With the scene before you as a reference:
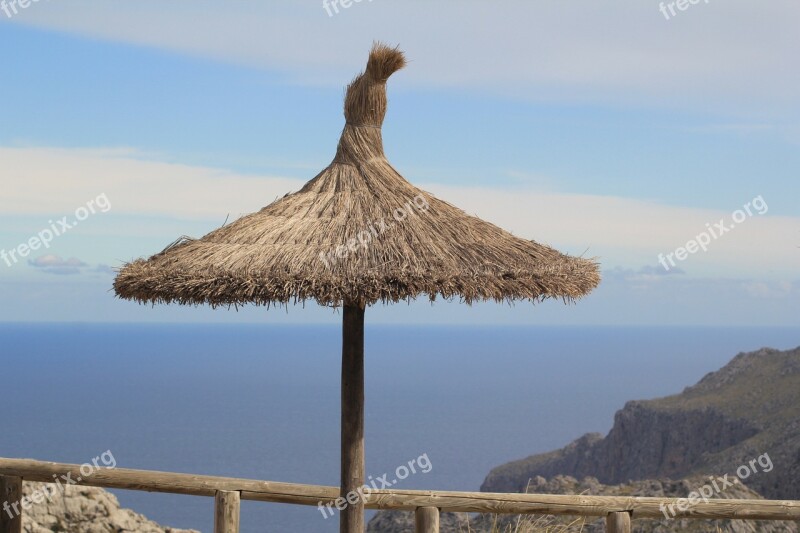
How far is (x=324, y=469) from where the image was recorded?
107 meters

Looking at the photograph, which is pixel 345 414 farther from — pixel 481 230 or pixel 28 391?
pixel 28 391

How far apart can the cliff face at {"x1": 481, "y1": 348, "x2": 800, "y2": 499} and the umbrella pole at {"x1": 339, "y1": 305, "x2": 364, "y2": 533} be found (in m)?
21.6

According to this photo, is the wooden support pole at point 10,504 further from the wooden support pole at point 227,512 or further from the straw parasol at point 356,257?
the straw parasol at point 356,257

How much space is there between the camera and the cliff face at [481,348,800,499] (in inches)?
1098

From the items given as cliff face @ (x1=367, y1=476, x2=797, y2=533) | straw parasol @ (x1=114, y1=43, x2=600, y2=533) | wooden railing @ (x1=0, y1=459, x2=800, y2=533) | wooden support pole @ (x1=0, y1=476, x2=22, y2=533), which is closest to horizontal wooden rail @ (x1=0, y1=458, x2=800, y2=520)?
wooden railing @ (x1=0, y1=459, x2=800, y2=533)

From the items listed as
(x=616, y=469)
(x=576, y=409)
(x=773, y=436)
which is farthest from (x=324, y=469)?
(x=576, y=409)

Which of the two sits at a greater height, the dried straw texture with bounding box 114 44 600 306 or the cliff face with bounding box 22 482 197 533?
the dried straw texture with bounding box 114 44 600 306

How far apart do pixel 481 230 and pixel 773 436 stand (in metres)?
27.1

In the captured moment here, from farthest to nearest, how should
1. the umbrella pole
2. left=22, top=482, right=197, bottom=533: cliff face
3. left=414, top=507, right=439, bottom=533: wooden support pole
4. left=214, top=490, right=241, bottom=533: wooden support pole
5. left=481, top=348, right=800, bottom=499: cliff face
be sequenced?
left=481, top=348, right=800, bottom=499: cliff face → left=22, top=482, right=197, bottom=533: cliff face → left=214, top=490, right=241, bottom=533: wooden support pole → left=414, top=507, right=439, bottom=533: wooden support pole → the umbrella pole

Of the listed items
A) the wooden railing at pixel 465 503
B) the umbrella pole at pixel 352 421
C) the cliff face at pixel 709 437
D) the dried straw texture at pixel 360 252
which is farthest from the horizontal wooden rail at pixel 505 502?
the cliff face at pixel 709 437

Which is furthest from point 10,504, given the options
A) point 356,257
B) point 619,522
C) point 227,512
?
point 619,522

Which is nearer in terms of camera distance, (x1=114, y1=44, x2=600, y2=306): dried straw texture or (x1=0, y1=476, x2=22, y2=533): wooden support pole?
(x1=114, y1=44, x2=600, y2=306): dried straw texture

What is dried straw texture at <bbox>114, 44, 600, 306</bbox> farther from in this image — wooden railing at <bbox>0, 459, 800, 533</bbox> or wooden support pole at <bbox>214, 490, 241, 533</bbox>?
wooden support pole at <bbox>214, 490, 241, 533</bbox>

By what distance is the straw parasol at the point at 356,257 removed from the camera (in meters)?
4.67
